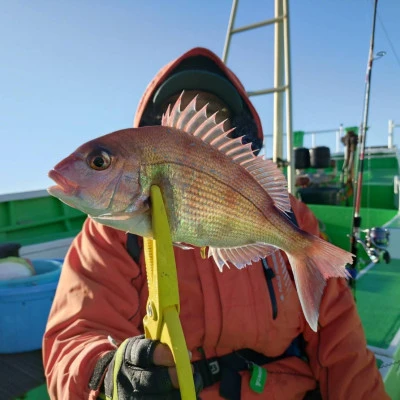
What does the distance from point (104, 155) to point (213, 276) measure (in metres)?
0.95

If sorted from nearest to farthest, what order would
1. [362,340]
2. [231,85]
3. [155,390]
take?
[155,390], [362,340], [231,85]

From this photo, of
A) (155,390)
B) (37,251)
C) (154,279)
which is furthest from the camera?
(37,251)

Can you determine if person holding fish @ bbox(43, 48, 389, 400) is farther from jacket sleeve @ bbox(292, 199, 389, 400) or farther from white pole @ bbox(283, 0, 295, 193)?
white pole @ bbox(283, 0, 295, 193)

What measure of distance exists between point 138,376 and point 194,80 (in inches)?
50.2

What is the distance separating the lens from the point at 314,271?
3.32 feet

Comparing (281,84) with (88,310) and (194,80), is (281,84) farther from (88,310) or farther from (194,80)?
(88,310)

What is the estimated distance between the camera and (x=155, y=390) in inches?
41.1

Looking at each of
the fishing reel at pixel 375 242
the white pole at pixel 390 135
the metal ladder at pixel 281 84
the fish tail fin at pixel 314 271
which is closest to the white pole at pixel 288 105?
the metal ladder at pixel 281 84

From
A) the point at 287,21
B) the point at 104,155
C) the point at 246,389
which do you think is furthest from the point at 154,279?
the point at 287,21

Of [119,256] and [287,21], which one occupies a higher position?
[287,21]

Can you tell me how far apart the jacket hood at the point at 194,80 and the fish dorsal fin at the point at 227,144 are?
0.78 metres

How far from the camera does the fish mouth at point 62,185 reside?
0.77m

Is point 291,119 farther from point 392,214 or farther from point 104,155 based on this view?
point 104,155

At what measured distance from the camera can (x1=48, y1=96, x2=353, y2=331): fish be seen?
2.61 ft
